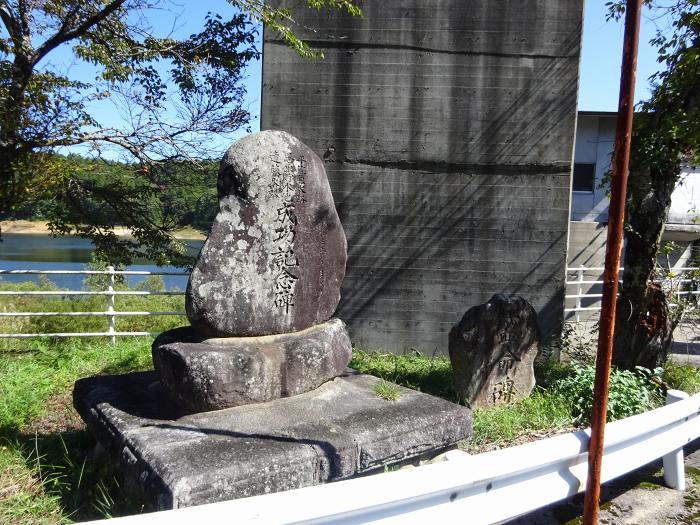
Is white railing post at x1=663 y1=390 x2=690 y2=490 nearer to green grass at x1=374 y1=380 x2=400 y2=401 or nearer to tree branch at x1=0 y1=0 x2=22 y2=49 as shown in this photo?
green grass at x1=374 y1=380 x2=400 y2=401

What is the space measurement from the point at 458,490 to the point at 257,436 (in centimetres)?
154

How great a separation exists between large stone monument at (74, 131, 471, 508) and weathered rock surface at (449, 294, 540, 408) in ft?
4.74

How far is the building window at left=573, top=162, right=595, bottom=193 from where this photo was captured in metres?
17.4

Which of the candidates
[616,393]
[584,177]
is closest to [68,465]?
[616,393]

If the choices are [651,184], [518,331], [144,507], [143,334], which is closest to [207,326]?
[144,507]

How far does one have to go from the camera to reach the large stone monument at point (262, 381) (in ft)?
10.1

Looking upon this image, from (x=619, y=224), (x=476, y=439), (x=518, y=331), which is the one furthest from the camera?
(x=518, y=331)

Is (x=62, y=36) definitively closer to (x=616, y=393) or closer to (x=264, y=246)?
(x=264, y=246)

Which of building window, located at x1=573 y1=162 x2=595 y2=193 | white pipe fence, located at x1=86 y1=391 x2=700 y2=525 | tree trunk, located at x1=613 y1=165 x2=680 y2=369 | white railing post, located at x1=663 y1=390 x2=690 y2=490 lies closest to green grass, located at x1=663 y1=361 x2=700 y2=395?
tree trunk, located at x1=613 y1=165 x2=680 y2=369

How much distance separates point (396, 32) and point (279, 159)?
499 centimetres

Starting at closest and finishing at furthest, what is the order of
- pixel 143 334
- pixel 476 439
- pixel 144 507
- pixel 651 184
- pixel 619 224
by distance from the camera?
pixel 619 224 → pixel 144 507 → pixel 476 439 → pixel 651 184 → pixel 143 334

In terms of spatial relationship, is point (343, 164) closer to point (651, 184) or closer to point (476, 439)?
point (651, 184)

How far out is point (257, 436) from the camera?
129 inches

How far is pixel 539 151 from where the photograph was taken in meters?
8.00
